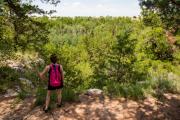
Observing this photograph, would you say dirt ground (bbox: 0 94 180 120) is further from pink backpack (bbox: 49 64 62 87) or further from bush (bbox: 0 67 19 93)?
bush (bbox: 0 67 19 93)

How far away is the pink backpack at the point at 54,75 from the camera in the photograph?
8.63 metres

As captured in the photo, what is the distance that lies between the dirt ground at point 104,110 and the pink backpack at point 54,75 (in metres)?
0.81

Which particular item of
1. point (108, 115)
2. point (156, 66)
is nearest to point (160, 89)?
point (108, 115)

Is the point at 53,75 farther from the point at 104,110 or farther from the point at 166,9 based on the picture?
the point at 166,9

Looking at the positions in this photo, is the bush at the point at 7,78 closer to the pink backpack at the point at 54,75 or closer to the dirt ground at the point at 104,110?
the dirt ground at the point at 104,110

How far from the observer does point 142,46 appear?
25.2 meters

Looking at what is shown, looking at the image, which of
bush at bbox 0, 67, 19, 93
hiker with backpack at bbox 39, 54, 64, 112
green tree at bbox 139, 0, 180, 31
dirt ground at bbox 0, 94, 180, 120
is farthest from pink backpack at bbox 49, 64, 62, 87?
bush at bbox 0, 67, 19, 93

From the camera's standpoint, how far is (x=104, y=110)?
8.80m

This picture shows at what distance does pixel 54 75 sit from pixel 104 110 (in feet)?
5.58

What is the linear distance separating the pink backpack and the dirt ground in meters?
0.81

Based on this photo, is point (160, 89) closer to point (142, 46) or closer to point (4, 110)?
point (4, 110)

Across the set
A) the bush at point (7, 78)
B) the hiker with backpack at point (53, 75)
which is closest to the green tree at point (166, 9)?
the hiker with backpack at point (53, 75)

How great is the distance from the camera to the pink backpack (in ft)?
28.3

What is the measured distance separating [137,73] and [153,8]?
957 cm
